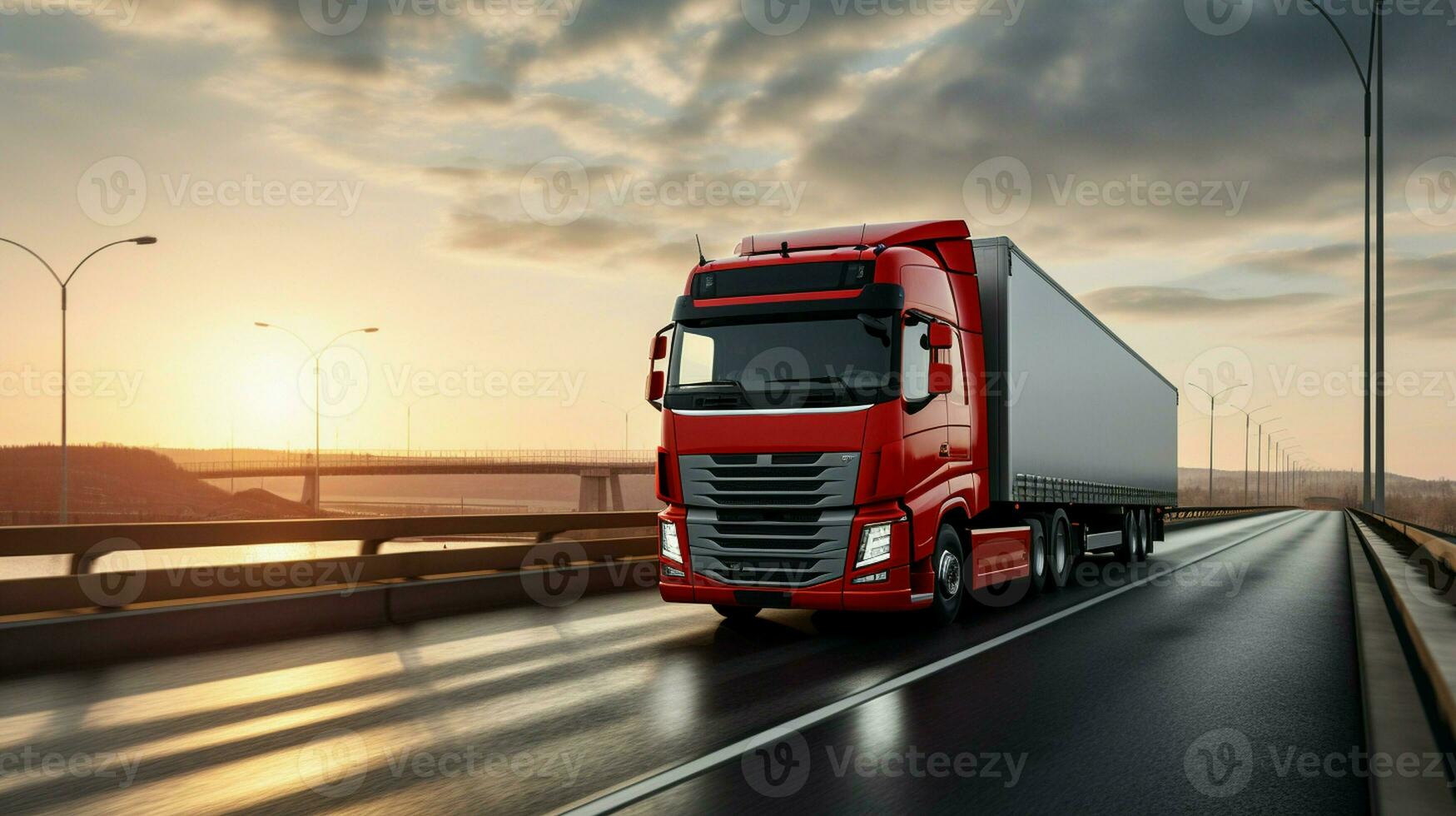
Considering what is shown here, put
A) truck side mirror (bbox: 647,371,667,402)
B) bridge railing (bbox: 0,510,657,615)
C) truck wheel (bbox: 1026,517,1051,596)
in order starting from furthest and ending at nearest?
truck wheel (bbox: 1026,517,1051,596) < truck side mirror (bbox: 647,371,667,402) < bridge railing (bbox: 0,510,657,615)

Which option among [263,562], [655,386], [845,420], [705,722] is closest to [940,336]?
[845,420]

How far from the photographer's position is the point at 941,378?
1074 cm

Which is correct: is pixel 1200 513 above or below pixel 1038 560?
below

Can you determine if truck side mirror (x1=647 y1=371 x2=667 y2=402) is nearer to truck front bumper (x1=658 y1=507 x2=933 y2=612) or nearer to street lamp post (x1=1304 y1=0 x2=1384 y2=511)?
truck front bumper (x1=658 y1=507 x2=933 y2=612)

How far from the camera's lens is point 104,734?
642 cm

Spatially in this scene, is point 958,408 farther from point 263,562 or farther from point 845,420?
point 263,562

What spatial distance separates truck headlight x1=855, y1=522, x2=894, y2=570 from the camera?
1014 cm

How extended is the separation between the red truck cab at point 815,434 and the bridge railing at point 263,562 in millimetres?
3535

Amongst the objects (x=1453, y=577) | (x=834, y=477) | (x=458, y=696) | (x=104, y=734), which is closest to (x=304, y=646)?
(x=458, y=696)

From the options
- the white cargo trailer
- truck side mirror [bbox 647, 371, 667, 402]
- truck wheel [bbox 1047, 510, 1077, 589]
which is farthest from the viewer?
truck wheel [bbox 1047, 510, 1077, 589]

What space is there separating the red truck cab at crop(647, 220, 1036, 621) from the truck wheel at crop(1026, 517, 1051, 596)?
9.77ft

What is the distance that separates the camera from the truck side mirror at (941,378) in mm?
10734

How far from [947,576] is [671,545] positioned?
2714 mm

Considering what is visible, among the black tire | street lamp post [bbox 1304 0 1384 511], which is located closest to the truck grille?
the black tire
